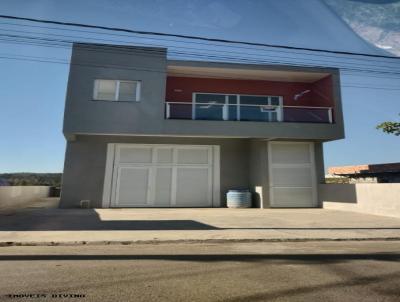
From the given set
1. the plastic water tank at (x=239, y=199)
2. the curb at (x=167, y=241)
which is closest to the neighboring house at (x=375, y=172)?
the plastic water tank at (x=239, y=199)

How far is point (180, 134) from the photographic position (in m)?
14.1

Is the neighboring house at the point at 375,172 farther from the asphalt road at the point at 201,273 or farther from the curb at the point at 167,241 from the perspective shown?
the asphalt road at the point at 201,273

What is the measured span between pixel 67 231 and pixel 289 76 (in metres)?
14.5

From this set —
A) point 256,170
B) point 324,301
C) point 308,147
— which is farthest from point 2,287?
point 308,147

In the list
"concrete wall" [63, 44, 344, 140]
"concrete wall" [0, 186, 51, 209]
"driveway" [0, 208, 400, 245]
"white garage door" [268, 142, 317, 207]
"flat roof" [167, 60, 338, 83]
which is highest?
"flat roof" [167, 60, 338, 83]

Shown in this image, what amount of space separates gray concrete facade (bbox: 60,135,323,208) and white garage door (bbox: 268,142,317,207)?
443 millimetres

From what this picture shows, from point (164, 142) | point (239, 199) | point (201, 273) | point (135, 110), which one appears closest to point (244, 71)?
point (164, 142)

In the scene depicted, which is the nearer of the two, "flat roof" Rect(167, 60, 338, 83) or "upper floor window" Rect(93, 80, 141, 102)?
"upper floor window" Rect(93, 80, 141, 102)

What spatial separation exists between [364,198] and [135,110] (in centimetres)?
1159

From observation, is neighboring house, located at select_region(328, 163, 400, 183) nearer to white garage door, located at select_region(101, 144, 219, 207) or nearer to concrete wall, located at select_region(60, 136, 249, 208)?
concrete wall, located at select_region(60, 136, 249, 208)

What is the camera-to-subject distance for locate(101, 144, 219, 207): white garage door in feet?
49.4

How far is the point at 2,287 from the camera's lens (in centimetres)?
350

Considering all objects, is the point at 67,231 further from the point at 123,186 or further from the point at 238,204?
the point at 238,204

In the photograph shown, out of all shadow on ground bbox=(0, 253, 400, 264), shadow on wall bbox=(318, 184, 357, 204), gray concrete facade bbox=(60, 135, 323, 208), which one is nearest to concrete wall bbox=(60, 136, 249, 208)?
gray concrete facade bbox=(60, 135, 323, 208)
